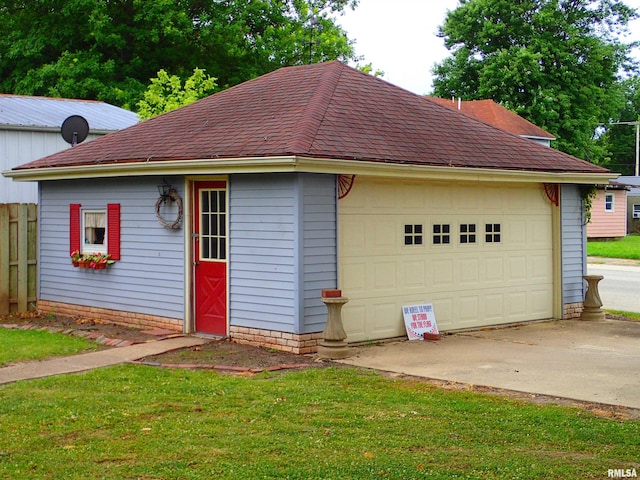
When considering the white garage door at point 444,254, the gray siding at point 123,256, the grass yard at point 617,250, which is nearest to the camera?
the white garage door at point 444,254

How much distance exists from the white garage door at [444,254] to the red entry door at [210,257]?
1726 millimetres

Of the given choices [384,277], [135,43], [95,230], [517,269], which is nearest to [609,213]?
[135,43]

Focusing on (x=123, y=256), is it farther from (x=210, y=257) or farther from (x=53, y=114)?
→ (x=53, y=114)

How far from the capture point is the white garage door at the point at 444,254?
1198 cm

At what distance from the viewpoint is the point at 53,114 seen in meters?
21.0

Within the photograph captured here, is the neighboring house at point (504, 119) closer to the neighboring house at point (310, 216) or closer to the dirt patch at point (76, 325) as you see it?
the neighboring house at point (310, 216)

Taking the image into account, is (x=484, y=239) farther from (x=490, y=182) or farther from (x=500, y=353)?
(x=500, y=353)

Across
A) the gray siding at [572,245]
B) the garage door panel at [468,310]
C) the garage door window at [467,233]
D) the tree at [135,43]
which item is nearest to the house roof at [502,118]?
the tree at [135,43]

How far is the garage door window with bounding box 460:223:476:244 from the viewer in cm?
1345

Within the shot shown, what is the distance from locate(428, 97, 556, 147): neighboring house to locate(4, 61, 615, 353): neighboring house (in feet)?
83.2

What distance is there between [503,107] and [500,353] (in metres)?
32.5

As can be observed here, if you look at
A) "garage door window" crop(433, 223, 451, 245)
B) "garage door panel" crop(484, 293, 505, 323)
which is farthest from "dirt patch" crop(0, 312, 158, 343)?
"garage door panel" crop(484, 293, 505, 323)

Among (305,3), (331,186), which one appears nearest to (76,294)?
(331,186)

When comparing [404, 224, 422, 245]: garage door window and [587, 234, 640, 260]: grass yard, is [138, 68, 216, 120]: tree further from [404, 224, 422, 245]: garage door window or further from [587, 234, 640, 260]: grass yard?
[587, 234, 640, 260]: grass yard
